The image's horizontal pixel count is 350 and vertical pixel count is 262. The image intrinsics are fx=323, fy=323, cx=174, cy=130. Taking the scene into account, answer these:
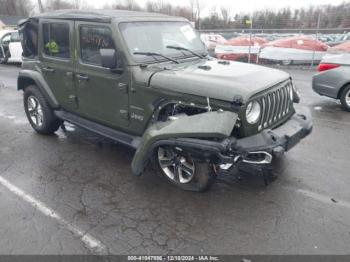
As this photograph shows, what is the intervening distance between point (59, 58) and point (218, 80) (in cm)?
283

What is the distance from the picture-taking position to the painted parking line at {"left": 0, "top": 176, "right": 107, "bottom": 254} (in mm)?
3072

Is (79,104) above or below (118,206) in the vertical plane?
above

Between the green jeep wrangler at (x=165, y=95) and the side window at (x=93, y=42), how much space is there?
0.5 inches

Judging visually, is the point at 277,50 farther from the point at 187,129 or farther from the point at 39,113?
the point at 187,129

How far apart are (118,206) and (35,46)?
357 cm

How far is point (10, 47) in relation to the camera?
16.3 meters

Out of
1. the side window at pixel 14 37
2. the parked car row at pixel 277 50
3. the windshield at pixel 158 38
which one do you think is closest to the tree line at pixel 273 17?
the parked car row at pixel 277 50

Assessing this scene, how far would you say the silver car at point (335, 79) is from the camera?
716 centimetres

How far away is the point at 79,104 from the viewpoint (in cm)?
502

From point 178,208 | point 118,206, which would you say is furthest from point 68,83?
point 178,208

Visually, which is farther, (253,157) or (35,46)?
(35,46)

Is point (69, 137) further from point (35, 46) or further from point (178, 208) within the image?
point (178, 208)

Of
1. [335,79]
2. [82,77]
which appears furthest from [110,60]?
[335,79]

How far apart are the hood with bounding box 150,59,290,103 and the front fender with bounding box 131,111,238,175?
24 centimetres
